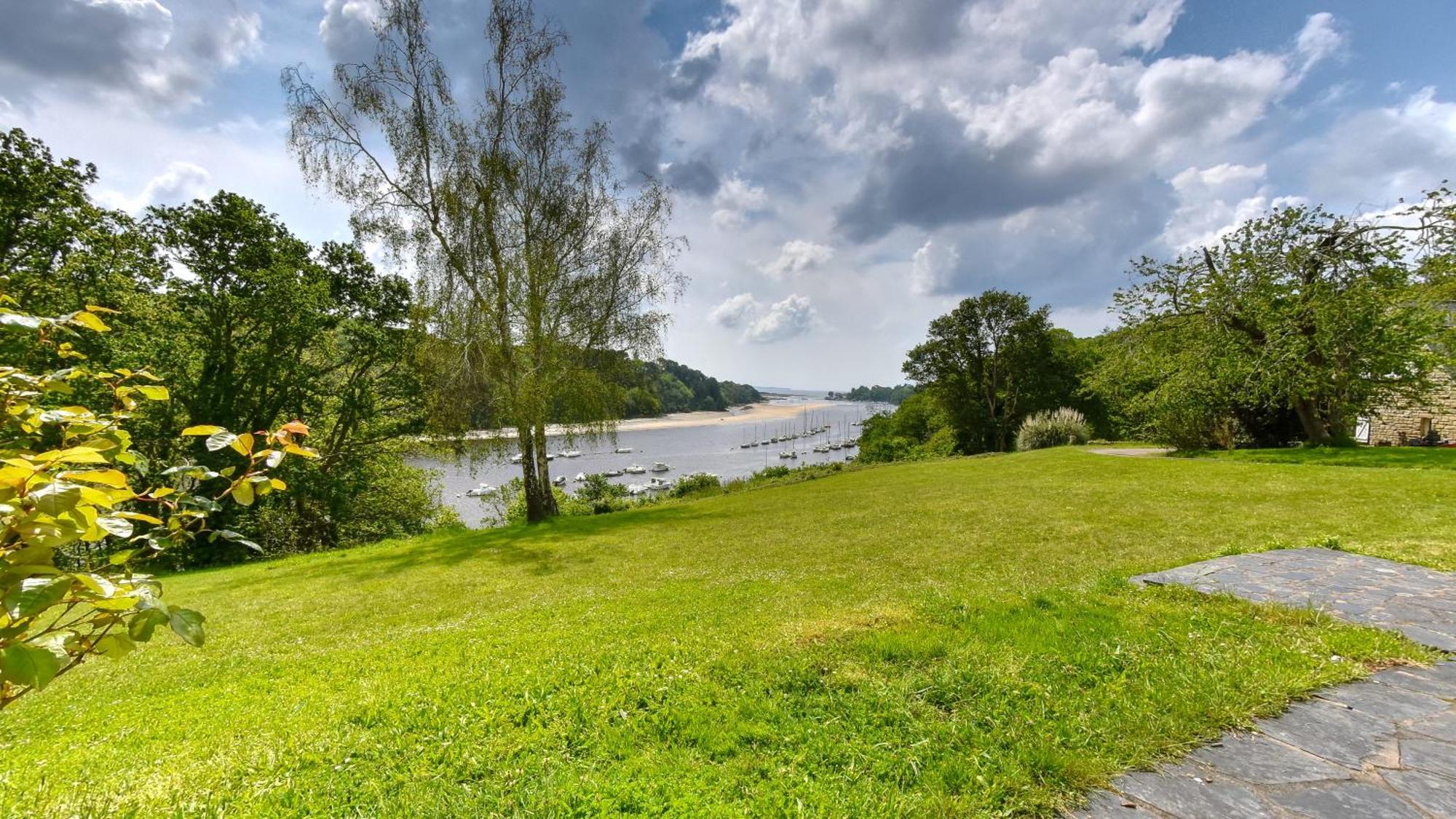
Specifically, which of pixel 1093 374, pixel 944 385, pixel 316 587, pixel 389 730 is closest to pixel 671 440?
pixel 944 385

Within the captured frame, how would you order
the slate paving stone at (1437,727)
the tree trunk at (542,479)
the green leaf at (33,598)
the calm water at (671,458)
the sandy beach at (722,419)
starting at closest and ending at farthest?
the green leaf at (33,598) < the slate paving stone at (1437,727) < the tree trunk at (542,479) < the calm water at (671,458) < the sandy beach at (722,419)

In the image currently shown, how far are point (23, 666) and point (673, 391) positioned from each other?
62.3 meters

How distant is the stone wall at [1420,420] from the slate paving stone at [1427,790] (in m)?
25.0

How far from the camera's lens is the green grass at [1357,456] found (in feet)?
39.3

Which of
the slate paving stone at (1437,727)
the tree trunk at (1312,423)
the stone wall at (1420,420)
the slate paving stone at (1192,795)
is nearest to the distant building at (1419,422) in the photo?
the stone wall at (1420,420)

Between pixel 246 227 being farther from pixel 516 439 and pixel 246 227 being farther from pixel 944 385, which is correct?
pixel 944 385

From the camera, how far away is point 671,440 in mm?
91688

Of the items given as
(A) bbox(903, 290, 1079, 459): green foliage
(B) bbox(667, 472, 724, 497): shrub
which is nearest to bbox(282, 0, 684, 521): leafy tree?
(B) bbox(667, 472, 724, 497): shrub

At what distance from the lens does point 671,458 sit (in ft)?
203

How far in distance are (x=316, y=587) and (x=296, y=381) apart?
11.0 m

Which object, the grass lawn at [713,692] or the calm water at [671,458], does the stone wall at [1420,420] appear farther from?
the calm water at [671,458]

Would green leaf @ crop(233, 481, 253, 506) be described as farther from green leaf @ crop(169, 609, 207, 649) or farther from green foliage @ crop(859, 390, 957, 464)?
green foliage @ crop(859, 390, 957, 464)

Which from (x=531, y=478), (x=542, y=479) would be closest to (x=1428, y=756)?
(x=531, y=478)

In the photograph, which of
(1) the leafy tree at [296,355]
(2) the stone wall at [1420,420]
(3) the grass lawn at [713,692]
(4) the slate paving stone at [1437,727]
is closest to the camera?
(3) the grass lawn at [713,692]
